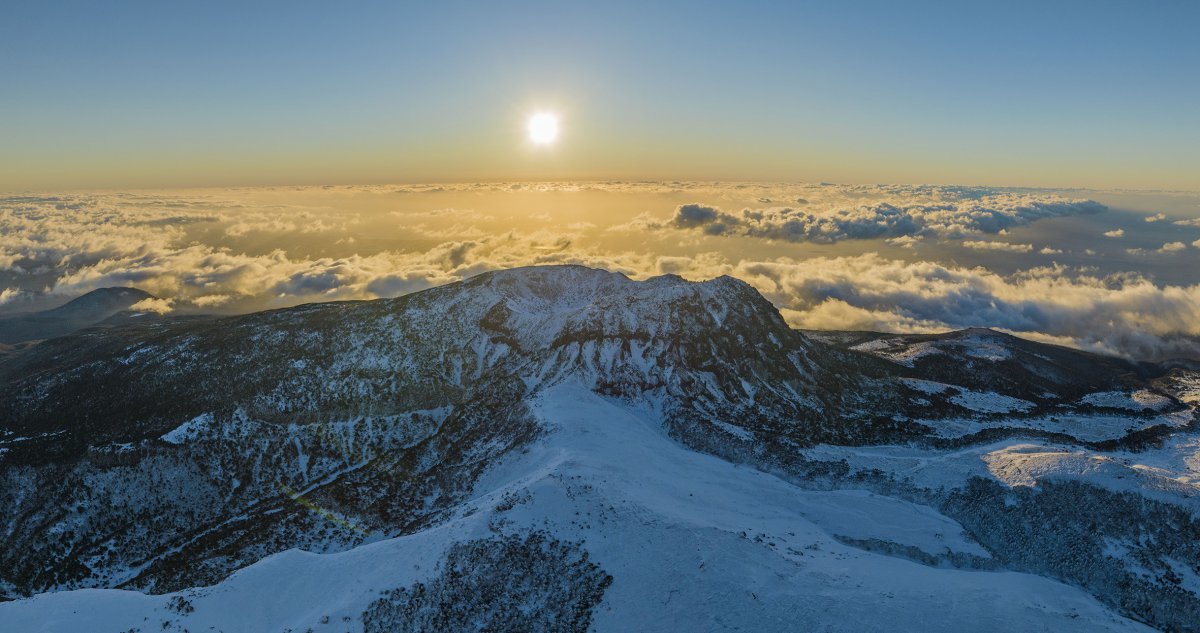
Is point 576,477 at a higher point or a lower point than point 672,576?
higher

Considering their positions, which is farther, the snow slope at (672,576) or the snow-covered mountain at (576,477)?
the snow-covered mountain at (576,477)

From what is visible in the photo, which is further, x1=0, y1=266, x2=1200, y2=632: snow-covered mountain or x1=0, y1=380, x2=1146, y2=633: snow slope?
x1=0, y1=266, x2=1200, y2=632: snow-covered mountain

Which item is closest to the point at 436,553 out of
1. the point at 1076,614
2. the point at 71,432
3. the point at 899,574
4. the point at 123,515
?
the point at 899,574

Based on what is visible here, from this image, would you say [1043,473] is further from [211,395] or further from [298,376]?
[211,395]
